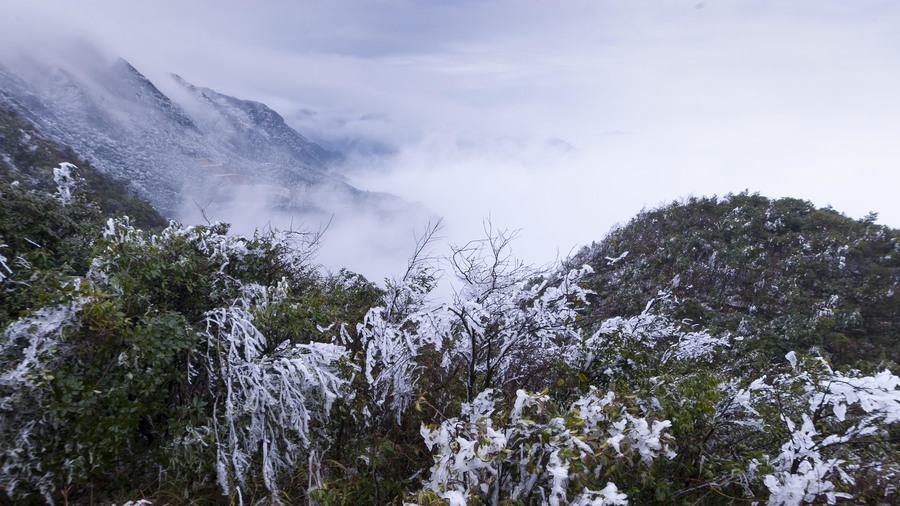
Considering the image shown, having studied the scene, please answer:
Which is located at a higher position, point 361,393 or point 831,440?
point 831,440

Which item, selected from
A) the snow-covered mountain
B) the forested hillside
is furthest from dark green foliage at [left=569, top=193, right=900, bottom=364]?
the snow-covered mountain

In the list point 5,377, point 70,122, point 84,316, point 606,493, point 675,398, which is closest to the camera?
point 606,493

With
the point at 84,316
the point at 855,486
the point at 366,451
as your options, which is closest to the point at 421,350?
the point at 366,451

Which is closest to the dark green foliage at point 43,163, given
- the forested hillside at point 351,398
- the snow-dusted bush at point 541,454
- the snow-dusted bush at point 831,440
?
the forested hillside at point 351,398

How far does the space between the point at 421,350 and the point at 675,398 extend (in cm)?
340

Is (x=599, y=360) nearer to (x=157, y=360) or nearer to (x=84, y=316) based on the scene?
(x=157, y=360)

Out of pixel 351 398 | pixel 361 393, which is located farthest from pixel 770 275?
pixel 351 398

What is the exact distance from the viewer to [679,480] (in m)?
3.77

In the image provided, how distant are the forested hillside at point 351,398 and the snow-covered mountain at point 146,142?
6002 cm

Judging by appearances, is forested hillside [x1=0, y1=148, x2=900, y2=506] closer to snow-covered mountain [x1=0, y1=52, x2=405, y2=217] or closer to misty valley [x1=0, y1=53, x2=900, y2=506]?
misty valley [x1=0, y1=53, x2=900, y2=506]

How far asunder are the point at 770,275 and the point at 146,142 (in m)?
130

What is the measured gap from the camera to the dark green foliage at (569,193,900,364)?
45.3 feet

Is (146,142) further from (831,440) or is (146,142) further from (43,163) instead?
(831,440)

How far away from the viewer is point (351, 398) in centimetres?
503
